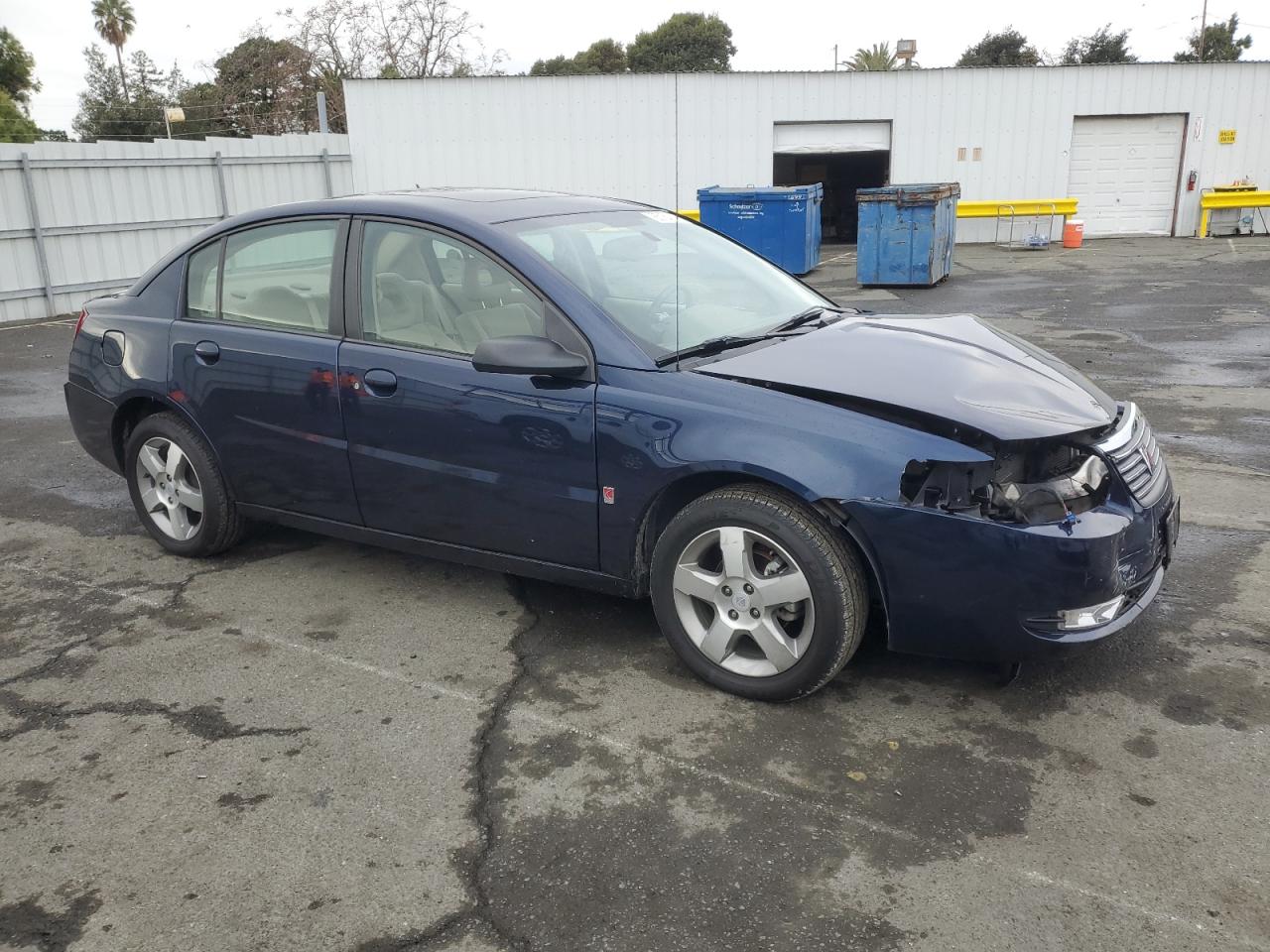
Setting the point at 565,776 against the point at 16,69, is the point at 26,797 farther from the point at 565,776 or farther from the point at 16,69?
the point at 16,69

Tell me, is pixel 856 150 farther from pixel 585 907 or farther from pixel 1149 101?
pixel 585 907

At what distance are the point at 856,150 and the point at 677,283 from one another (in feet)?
70.4

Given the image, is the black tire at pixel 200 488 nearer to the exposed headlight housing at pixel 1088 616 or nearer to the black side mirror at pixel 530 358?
the black side mirror at pixel 530 358

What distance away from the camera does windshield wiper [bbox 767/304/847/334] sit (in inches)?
163

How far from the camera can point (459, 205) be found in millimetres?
4195

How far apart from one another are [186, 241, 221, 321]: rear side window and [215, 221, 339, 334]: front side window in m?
0.02

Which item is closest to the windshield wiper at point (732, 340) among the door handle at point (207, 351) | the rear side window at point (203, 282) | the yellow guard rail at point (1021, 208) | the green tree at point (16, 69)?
the door handle at point (207, 351)

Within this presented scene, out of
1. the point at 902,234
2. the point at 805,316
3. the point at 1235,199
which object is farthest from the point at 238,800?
the point at 1235,199

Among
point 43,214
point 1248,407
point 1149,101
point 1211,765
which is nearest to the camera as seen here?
point 1211,765

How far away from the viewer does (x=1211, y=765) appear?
306 centimetres

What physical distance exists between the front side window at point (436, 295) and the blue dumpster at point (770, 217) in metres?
13.2

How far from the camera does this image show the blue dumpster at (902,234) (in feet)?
50.5

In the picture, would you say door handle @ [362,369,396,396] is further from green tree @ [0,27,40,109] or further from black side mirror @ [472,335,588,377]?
green tree @ [0,27,40,109]

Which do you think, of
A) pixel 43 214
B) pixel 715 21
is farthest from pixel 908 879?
pixel 715 21
